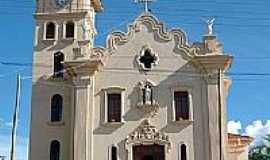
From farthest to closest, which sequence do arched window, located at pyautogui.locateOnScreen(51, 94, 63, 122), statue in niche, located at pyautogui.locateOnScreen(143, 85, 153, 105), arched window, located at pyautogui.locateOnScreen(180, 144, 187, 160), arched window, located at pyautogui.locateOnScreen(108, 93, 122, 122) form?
arched window, located at pyautogui.locateOnScreen(51, 94, 63, 122) → arched window, located at pyautogui.locateOnScreen(108, 93, 122, 122) → statue in niche, located at pyautogui.locateOnScreen(143, 85, 153, 105) → arched window, located at pyautogui.locateOnScreen(180, 144, 187, 160)

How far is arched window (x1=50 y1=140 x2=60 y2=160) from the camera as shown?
38.6 meters

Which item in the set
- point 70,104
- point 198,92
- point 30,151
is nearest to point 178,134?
point 198,92

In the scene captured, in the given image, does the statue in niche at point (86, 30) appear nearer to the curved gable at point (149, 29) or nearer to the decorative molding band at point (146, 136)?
the curved gable at point (149, 29)

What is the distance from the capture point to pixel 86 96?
37344mm

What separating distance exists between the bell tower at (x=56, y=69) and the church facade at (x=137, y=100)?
0.07 meters

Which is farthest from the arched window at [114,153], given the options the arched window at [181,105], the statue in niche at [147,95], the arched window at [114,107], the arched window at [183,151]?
the arched window at [181,105]

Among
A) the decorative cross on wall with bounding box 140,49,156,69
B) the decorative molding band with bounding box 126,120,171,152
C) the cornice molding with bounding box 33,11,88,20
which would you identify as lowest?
the decorative molding band with bounding box 126,120,171,152

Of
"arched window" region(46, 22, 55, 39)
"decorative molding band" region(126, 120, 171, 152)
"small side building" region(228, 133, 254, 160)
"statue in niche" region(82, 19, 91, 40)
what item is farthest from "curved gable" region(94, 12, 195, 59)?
"small side building" region(228, 133, 254, 160)

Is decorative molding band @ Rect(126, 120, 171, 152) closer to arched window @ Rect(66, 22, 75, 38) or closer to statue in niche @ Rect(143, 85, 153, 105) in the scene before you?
statue in niche @ Rect(143, 85, 153, 105)

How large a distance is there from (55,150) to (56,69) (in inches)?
241

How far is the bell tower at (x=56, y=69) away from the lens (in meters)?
38.6

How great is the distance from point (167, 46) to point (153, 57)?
1270 mm

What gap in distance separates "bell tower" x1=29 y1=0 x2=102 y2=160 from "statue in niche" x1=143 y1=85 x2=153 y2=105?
4705mm

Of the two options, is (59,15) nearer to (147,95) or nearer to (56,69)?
(56,69)
